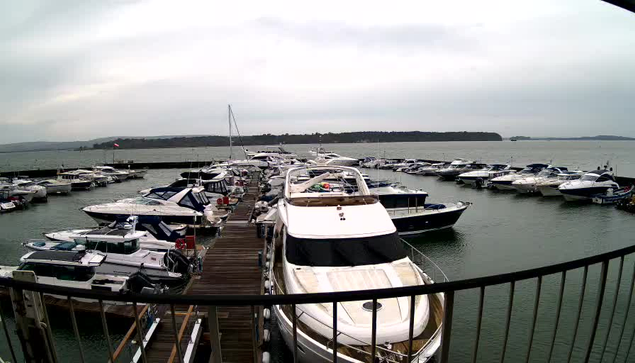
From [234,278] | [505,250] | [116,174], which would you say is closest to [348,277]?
[234,278]

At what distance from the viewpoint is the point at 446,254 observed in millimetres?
17188

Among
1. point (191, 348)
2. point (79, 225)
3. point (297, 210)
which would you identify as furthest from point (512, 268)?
point (79, 225)

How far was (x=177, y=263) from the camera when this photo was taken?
1323 cm

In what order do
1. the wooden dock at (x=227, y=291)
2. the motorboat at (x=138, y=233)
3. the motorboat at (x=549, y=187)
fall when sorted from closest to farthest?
the wooden dock at (x=227, y=291) < the motorboat at (x=138, y=233) < the motorboat at (x=549, y=187)

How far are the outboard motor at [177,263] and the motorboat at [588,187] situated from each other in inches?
1184

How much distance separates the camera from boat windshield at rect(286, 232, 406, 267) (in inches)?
321

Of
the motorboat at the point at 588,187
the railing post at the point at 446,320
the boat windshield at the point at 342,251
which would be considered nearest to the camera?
the railing post at the point at 446,320

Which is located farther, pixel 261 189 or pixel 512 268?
pixel 261 189

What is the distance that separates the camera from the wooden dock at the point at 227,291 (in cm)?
757

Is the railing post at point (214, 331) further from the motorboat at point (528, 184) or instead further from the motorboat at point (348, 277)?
the motorboat at point (528, 184)

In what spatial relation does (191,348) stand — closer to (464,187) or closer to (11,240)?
(11,240)

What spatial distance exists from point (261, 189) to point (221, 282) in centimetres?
2056

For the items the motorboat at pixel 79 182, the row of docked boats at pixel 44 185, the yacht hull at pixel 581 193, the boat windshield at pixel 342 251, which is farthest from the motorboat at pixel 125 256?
the motorboat at pixel 79 182

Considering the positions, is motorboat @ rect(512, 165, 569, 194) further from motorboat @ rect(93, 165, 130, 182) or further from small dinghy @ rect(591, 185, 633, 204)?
motorboat @ rect(93, 165, 130, 182)
